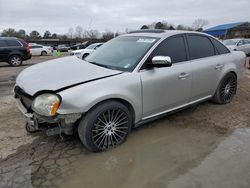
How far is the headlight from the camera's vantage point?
292 cm

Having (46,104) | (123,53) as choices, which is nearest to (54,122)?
(46,104)

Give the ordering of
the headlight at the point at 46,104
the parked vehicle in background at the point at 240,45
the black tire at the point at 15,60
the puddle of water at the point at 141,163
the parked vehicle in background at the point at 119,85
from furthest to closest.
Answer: the parked vehicle in background at the point at 240,45, the black tire at the point at 15,60, the parked vehicle in background at the point at 119,85, the headlight at the point at 46,104, the puddle of water at the point at 141,163

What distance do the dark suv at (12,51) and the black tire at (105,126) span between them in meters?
12.0

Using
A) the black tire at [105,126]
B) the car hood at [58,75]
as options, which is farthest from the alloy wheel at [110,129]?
the car hood at [58,75]

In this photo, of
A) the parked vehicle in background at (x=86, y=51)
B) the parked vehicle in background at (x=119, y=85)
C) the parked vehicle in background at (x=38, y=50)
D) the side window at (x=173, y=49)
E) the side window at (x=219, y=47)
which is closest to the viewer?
the parked vehicle in background at (x=119, y=85)

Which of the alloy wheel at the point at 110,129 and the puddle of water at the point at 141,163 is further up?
the alloy wheel at the point at 110,129

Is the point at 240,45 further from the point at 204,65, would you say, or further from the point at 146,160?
the point at 146,160

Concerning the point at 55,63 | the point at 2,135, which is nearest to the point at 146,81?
the point at 55,63

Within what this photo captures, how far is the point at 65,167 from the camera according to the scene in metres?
3.07

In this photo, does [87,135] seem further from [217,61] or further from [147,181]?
[217,61]

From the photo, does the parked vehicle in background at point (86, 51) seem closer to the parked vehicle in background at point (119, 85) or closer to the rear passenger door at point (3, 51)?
the parked vehicle in background at point (119, 85)

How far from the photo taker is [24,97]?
3271mm

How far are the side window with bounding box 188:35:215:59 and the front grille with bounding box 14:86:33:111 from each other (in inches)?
109

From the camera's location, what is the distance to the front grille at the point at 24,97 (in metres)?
3.17
